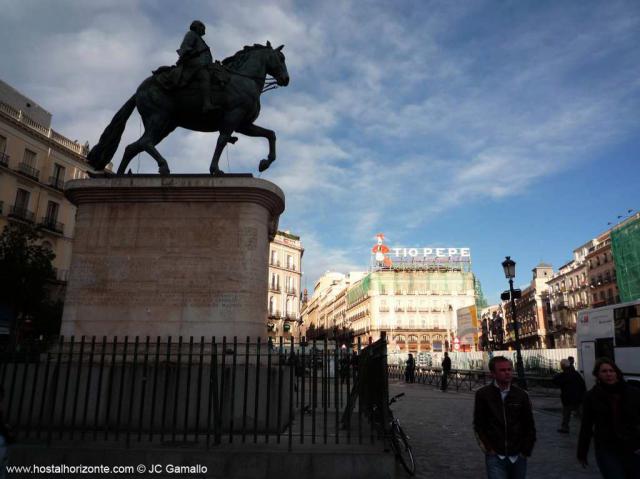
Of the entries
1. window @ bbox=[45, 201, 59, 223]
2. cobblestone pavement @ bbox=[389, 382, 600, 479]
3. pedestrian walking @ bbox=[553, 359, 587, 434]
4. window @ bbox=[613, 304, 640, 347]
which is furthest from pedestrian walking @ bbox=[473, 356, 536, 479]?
window @ bbox=[45, 201, 59, 223]

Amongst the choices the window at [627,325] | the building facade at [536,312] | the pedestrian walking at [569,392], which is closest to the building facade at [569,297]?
the building facade at [536,312]

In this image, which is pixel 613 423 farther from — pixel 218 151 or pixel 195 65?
pixel 195 65

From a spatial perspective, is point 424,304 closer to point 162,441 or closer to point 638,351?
point 638,351

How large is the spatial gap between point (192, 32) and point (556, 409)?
55.2 ft

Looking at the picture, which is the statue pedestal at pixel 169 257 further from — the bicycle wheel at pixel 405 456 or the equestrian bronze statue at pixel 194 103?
the bicycle wheel at pixel 405 456

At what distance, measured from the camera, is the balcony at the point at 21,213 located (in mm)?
37031

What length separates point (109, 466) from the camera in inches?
218

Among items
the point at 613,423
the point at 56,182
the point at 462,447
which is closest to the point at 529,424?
the point at 613,423

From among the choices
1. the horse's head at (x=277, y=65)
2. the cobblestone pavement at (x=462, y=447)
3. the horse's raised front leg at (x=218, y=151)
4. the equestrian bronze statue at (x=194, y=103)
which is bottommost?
the cobblestone pavement at (x=462, y=447)

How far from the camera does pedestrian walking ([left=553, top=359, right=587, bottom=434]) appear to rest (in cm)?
1146

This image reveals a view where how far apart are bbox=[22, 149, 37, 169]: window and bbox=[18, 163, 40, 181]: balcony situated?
1.30ft

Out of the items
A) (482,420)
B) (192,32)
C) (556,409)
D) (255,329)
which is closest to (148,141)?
(192,32)

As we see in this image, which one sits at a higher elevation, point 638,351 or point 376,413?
point 638,351

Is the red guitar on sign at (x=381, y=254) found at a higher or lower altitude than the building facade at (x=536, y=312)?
higher
